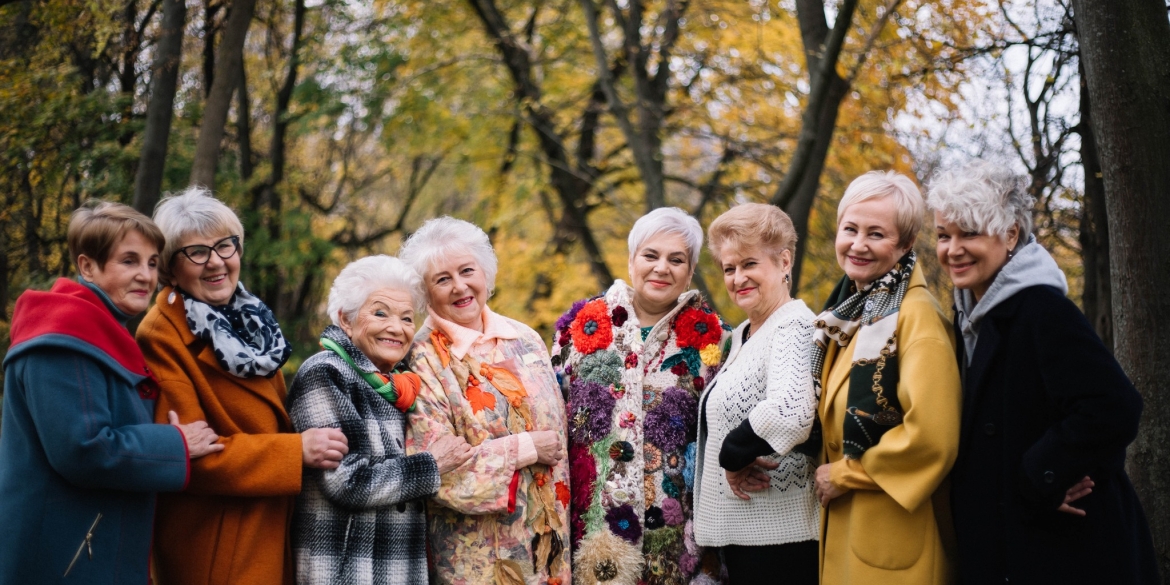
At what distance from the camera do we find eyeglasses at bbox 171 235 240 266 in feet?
9.34

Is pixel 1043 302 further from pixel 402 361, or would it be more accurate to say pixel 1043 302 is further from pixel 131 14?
pixel 131 14

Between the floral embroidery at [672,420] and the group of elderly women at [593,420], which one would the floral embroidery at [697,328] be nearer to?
the group of elderly women at [593,420]

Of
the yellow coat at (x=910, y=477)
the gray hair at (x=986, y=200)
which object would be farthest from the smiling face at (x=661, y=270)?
the gray hair at (x=986, y=200)

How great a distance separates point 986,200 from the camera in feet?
8.50

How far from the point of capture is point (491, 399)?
3.20 metres

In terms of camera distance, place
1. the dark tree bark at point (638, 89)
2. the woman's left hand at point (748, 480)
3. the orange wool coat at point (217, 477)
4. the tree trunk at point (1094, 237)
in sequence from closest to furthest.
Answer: the orange wool coat at point (217, 477) < the woman's left hand at point (748, 480) < the tree trunk at point (1094, 237) < the dark tree bark at point (638, 89)

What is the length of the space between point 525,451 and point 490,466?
15cm

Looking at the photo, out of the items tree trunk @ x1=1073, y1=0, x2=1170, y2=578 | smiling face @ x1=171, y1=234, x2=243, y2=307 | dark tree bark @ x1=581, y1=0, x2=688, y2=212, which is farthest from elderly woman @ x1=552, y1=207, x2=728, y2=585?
dark tree bark @ x1=581, y1=0, x2=688, y2=212

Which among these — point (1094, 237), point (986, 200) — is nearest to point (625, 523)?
point (986, 200)

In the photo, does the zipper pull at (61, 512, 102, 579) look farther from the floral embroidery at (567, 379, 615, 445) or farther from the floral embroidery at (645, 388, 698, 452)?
the floral embroidery at (645, 388, 698, 452)

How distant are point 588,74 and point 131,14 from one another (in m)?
5.60

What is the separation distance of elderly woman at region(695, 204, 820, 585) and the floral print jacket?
570 mm

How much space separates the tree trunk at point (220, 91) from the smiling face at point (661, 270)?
9.31 feet

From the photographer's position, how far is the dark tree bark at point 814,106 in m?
4.96
